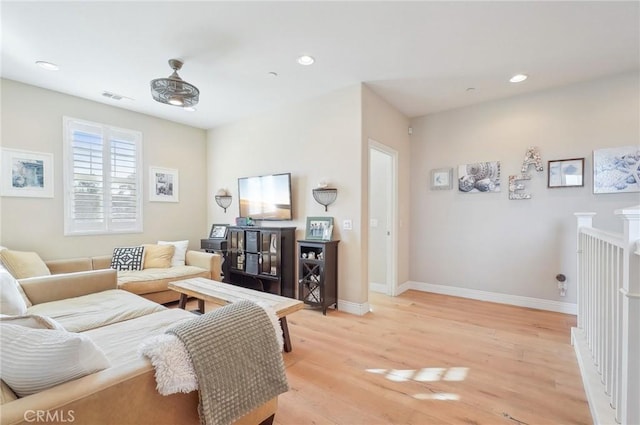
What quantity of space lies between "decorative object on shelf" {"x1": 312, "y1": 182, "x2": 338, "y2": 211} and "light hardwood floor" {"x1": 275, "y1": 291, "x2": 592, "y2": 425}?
1382mm

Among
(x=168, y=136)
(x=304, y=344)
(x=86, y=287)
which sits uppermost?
(x=168, y=136)

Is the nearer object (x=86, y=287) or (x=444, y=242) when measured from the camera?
(x=86, y=287)

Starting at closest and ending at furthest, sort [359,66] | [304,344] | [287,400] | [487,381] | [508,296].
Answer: [287,400], [487,381], [304,344], [359,66], [508,296]

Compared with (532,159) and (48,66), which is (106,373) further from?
(532,159)

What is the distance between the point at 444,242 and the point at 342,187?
1.95m

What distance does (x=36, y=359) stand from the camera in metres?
0.93

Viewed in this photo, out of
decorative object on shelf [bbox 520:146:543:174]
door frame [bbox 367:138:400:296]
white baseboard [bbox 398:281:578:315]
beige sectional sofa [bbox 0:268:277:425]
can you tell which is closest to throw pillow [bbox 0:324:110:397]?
beige sectional sofa [bbox 0:268:277:425]

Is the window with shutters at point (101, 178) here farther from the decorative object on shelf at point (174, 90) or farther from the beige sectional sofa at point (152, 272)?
the decorative object on shelf at point (174, 90)

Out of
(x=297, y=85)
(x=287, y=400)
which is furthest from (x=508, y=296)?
(x=297, y=85)

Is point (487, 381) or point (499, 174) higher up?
point (499, 174)

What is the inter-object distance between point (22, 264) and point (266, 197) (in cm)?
276

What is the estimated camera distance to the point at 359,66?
3.01 meters

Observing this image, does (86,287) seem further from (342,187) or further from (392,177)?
(392,177)

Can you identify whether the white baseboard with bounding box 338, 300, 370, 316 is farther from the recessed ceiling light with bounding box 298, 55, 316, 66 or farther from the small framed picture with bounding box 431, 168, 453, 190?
the recessed ceiling light with bounding box 298, 55, 316, 66
